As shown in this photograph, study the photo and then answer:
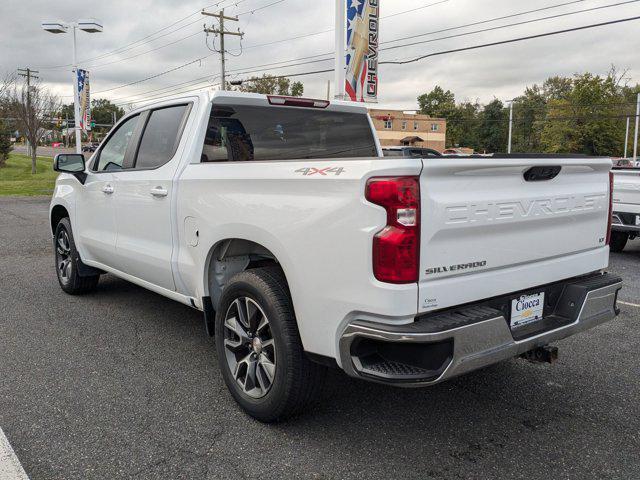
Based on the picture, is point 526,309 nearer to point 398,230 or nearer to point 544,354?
point 544,354

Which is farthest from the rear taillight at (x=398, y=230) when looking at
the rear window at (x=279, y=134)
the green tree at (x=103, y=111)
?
the green tree at (x=103, y=111)

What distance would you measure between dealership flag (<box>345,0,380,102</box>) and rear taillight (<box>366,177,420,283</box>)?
8.60 meters

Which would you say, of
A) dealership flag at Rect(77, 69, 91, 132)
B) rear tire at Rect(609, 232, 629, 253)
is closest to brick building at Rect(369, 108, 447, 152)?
dealership flag at Rect(77, 69, 91, 132)

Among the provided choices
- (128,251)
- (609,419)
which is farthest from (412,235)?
(128,251)

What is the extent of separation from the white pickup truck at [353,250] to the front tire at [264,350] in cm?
1

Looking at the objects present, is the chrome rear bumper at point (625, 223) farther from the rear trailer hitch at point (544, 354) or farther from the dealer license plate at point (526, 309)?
the dealer license plate at point (526, 309)

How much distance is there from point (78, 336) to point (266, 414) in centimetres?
241

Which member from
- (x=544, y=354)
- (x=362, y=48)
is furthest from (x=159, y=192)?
(x=362, y=48)

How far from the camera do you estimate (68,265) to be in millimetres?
6105

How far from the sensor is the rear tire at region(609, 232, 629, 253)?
919cm

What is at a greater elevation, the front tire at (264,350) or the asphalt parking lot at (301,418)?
the front tire at (264,350)

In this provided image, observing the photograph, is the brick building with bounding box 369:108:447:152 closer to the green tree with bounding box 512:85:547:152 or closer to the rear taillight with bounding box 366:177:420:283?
the green tree with bounding box 512:85:547:152

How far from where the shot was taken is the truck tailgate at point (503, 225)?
8.39ft

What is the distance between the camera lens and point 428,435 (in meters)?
3.15
